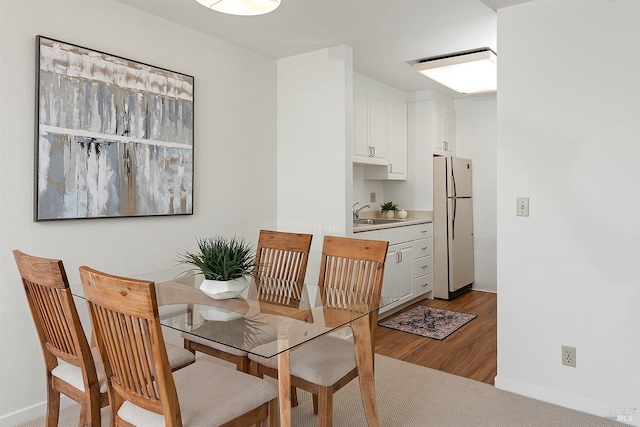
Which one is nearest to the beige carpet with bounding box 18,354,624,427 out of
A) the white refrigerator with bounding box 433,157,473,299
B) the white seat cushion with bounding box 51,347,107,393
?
the white seat cushion with bounding box 51,347,107,393

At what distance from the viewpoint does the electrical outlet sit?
2508 millimetres

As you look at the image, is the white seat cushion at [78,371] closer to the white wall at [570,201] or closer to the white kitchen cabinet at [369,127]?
the white wall at [570,201]

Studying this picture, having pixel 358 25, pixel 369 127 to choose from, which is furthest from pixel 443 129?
pixel 358 25

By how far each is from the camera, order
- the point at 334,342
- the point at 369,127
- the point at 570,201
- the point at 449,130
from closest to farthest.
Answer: the point at 334,342, the point at 570,201, the point at 369,127, the point at 449,130

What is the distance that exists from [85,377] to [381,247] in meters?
1.46

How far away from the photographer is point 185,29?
3.11 m

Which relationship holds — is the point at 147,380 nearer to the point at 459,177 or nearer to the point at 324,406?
the point at 324,406

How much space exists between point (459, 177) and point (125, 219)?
3.92 m

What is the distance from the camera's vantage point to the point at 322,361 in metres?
1.96

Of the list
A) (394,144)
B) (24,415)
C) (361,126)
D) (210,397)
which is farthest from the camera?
(394,144)

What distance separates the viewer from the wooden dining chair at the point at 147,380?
1.34m

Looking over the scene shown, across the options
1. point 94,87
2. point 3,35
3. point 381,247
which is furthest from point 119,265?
point 381,247

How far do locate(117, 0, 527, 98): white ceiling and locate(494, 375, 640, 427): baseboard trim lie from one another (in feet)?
7.55

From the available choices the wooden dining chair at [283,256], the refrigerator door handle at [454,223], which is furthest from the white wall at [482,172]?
the wooden dining chair at [283,256]
